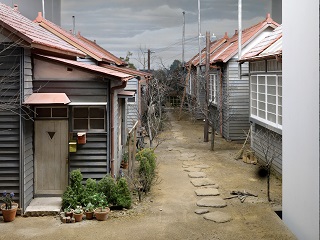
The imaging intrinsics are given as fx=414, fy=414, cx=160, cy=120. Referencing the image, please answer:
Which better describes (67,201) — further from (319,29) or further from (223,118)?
(223,118)

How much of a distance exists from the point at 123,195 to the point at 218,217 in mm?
2418

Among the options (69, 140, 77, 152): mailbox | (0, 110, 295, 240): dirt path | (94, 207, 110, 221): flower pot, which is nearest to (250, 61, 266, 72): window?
(0, 110, 295, 240): dirt path

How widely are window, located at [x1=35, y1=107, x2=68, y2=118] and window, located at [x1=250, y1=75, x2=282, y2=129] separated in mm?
6968

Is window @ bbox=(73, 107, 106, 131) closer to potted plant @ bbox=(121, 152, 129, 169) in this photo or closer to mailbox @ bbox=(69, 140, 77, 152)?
mailbox @ bbox=(69, 140, 77, 152)

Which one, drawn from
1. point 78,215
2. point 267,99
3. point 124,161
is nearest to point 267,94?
point 267,99

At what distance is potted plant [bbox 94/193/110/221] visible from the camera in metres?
9.70

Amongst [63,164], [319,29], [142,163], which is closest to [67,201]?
[63,164]

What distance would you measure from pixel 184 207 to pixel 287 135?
3382mm

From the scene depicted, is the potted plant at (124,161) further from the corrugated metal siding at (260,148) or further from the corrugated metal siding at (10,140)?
the corrugated metal siding at (10,140)

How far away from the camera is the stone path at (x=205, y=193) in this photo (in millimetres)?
10023

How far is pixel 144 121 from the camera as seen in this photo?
79.8 feet

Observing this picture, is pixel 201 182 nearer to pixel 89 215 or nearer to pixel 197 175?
pixel 197 175

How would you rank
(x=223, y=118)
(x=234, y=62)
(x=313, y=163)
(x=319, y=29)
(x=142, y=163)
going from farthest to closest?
1. (x=223, y=118)
2. (x=234, y=62)
3. (x=142, y=163)
4. (x=313, y=163)
5. (x=319, y=29)

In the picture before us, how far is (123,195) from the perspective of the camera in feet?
34.2
